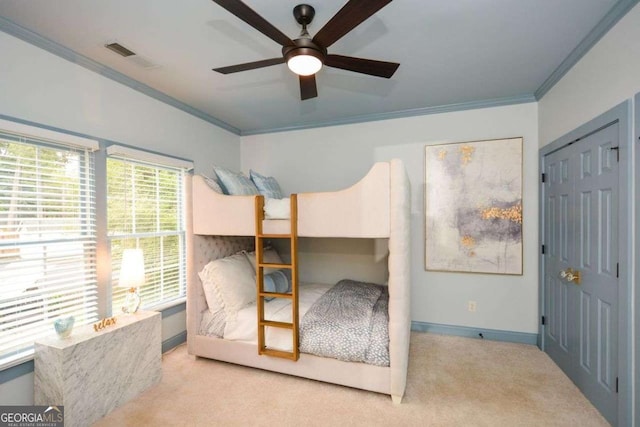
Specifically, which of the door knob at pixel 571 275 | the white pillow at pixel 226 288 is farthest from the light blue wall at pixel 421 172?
the white pillow at pixel 226 288

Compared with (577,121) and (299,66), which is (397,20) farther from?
(577,121)

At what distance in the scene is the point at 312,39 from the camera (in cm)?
153

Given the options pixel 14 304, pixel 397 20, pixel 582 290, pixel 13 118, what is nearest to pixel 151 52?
pixel 13 118

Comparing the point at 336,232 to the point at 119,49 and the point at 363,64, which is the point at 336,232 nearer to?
the point at 363,64

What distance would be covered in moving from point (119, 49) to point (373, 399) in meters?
3.26

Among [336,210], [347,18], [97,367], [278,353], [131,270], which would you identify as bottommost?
[278,353]

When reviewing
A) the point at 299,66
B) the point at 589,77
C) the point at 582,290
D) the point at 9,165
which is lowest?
the point at 582,290

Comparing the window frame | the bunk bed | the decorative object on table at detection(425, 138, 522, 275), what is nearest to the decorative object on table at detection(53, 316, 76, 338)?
the window frame

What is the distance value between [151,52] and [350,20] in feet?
5.50

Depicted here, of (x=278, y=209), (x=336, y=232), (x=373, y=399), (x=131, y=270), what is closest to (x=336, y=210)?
(x=336, y=232)

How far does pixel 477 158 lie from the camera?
3.15 m

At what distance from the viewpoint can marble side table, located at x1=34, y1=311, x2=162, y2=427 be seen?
5.84 feet

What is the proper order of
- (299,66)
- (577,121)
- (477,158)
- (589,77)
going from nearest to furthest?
(299,66), (589,77), (577,121), (477,158)

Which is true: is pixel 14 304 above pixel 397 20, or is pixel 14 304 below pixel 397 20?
below
